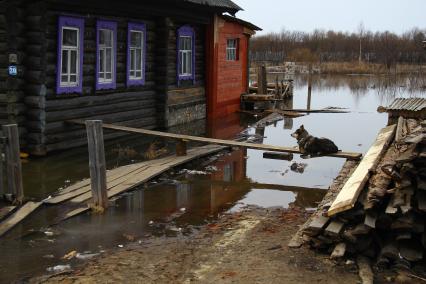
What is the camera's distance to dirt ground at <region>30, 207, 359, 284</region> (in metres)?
5.60

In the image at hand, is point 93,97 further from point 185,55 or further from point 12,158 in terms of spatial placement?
point 12,158

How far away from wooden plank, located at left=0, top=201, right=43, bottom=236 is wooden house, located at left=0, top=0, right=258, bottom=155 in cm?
383

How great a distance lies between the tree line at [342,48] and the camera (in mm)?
80688

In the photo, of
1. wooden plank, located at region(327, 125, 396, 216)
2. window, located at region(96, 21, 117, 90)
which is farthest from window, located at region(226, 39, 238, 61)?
wooden plank, located at region(327, 125, 396, 216)

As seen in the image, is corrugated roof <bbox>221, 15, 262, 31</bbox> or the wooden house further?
corrugated roof <bbox>221, 15, 262, 31</bbox>

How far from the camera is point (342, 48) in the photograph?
95.1 m

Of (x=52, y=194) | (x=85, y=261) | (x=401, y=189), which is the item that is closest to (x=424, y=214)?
(x=401, y=189)

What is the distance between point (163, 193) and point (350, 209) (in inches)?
161

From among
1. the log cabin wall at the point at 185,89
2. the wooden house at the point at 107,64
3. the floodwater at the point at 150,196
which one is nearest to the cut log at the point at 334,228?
the floodwater at the point at 150,196

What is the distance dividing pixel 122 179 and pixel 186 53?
979 cm

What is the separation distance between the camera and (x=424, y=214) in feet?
18.7

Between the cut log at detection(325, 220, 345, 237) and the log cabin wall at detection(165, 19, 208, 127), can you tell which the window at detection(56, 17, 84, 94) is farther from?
the cut log at detection(325, 220, 345, 237)

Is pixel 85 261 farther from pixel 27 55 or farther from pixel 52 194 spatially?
pixel 27 55

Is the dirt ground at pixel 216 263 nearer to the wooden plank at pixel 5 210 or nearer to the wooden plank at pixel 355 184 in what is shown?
the wooden plank at pixel 355 184
